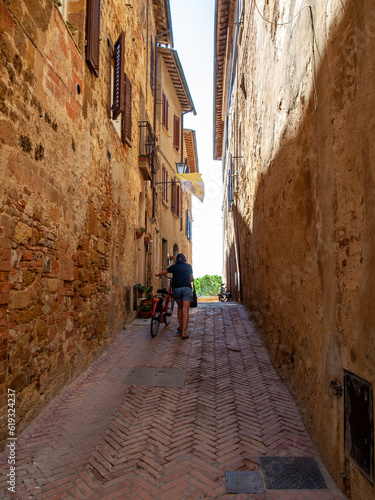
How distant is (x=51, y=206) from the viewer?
4180 millimetres

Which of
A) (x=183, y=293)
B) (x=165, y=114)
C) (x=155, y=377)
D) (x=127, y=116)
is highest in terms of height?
(x=165, y=114)

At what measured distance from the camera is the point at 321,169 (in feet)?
10.3

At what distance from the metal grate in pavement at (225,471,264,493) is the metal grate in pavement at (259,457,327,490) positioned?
0.06 meters

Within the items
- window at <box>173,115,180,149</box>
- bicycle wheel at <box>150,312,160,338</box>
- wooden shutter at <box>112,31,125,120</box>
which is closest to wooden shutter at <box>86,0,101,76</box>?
wooden shutter at <box>112,31,125,120</box>

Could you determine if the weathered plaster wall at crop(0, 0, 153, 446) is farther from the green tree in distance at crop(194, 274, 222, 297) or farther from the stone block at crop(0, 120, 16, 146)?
the green tree in distance at crop(194, 274, 222, 297)

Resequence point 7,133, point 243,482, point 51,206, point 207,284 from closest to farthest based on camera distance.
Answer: point 243,482, point 7,133, point 51,206, point 207,284

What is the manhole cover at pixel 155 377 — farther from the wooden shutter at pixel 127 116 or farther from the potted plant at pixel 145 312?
the wooden shutter at pixel 127 116

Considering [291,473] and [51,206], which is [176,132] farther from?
[291,473]

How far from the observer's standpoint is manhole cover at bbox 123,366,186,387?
185 inches

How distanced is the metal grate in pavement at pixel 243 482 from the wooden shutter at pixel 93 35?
5268 millimetres

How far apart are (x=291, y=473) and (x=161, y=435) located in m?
1.16

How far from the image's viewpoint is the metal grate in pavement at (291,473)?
264cm

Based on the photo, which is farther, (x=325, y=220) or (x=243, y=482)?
(x=325, y=220)

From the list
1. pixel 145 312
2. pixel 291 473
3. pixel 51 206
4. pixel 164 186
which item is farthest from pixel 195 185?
pixel 291 473
